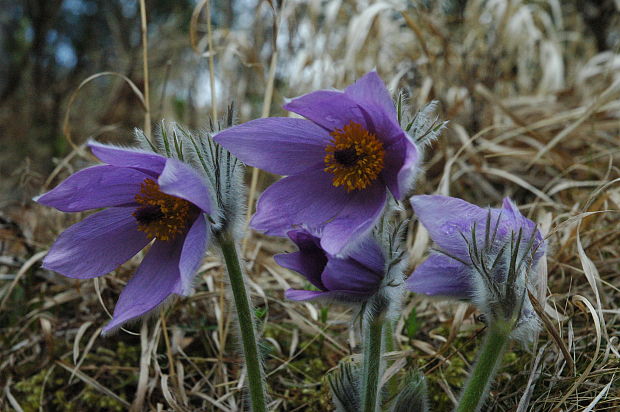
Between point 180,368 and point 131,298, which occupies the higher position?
point 131,298

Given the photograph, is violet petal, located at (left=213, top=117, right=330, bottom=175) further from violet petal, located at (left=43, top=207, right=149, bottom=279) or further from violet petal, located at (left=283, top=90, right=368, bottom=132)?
violet petal, located at (left=43, top=207, right=149, bottom=279)

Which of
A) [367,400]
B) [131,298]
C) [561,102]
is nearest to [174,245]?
[131,298]

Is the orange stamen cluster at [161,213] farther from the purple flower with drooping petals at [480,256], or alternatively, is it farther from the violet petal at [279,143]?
the purple flower with drooping petals at [480,256]

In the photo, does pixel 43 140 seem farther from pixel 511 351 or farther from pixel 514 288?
pixel 514 288

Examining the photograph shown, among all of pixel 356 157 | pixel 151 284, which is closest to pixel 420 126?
pixel 356 157

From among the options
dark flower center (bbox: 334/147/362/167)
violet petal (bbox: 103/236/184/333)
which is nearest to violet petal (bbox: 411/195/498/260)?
dark flower center (bbox: 334/147/362/167)


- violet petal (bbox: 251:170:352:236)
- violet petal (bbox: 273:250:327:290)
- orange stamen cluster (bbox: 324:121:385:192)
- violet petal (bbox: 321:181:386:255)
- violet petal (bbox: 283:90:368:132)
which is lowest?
violet petal (bbox: 273:250:327:290)
